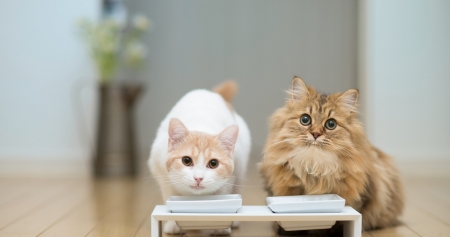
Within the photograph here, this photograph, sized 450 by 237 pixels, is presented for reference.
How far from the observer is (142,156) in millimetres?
5090

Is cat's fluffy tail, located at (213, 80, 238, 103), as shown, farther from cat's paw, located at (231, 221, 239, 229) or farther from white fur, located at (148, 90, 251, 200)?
cat's paw, located at (231, 221, 239, 229)

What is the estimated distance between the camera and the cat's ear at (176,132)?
6.06 ft

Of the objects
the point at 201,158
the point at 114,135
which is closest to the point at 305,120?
the point at 201,158

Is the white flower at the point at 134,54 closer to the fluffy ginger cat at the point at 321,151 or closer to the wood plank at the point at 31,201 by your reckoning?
the wood plank at the point at 31,201

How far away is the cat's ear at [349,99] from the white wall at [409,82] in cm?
250

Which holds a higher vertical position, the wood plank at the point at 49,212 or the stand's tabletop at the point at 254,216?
the stand's tabletop at the point at 254,216

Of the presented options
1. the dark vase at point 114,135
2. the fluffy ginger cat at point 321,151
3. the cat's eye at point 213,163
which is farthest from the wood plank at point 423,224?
the dark vase at point 114,135

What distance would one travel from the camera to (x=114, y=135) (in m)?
4.06

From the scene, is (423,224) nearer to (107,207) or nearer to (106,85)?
(107,207)

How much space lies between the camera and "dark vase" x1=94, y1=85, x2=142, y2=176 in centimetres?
403

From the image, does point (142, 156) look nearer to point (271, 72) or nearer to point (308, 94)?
point (271, 72)

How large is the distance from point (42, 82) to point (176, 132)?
2.74 m

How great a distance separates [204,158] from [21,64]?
296 centimetres

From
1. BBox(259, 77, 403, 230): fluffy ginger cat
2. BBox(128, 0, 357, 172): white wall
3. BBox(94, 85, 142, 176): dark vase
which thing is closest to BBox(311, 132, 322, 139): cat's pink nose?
BBox(259, 77, 403, 230): fluffy ginger cat
